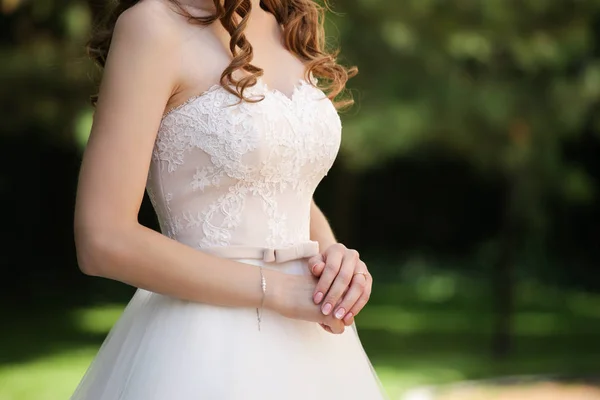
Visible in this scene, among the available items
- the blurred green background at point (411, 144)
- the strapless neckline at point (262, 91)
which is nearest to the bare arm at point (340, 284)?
the strapless neckline at point (262, 91)

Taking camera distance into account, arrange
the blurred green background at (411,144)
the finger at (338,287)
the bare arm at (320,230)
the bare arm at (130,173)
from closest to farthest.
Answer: the bare arm at (130,173) < the finger at (338,287) < the bare arm at (320,230) < the blurred green background at (411,144)

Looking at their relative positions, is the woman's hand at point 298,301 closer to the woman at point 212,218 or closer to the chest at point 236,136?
the woman at point 212,218

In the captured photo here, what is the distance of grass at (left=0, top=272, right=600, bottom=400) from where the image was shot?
903 cm

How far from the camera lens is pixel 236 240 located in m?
2.24

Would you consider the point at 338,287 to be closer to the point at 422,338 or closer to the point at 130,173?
the point at 130,173

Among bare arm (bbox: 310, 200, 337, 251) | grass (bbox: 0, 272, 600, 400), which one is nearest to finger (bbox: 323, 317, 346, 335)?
bare arm (bbox: 310, 200, 337, 251)

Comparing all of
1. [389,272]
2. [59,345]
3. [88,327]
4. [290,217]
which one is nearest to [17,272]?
[88,327]

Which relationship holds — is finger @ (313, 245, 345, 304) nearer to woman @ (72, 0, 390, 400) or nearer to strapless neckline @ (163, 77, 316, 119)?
woman @ (72, 0, 390, 400)

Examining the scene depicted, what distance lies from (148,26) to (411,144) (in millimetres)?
9965

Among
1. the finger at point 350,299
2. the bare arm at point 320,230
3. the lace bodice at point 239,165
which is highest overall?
the lace bodice at point 239,165

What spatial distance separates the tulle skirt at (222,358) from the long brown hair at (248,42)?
474mm

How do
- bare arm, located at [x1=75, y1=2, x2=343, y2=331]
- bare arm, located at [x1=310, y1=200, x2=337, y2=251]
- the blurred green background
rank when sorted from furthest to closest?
the blurred green background → bare arm, located at [x1=310, y1=200, x2=337, y2=251] → bare arm, located at [x1=75, y1=2, x2=343, y2=331]

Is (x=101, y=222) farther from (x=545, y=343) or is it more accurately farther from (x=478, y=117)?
(x=545, y=343)

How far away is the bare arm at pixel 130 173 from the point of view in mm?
1963
